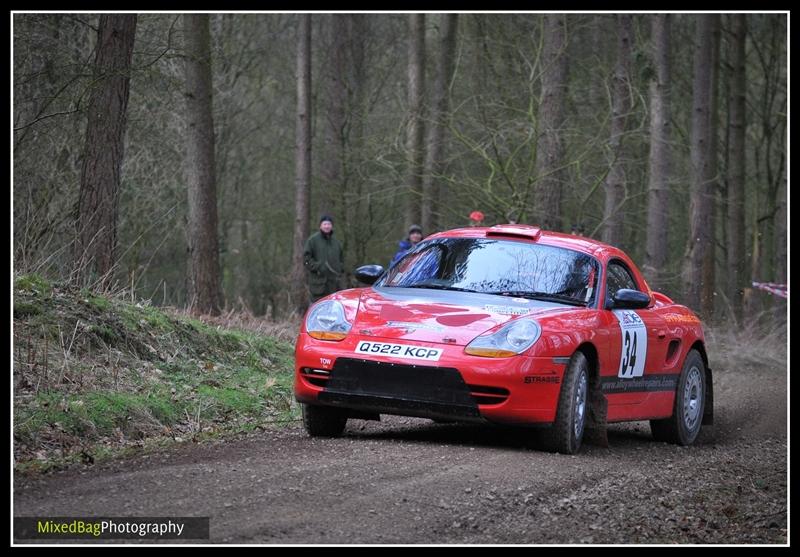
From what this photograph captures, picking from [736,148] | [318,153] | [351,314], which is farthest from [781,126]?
[351,314]

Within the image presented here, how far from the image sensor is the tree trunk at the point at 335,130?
101 ft

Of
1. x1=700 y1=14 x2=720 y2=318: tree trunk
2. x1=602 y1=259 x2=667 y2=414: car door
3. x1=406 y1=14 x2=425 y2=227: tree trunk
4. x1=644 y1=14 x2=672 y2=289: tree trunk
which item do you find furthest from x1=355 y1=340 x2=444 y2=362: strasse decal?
x1=406 y1=14 x2=425 y2=227: tree trunk

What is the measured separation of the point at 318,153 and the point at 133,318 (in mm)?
20366

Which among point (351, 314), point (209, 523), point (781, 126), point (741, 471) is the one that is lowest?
point (741, 471)

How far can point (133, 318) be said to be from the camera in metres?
11.7

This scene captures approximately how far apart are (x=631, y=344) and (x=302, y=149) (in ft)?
62.9

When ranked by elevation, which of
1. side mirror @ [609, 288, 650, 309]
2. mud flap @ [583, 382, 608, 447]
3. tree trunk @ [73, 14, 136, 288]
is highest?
tree trunk @ [73, 14, 136, 288]

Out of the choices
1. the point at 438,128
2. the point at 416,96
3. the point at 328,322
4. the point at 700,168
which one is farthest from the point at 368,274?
the point at 416,96

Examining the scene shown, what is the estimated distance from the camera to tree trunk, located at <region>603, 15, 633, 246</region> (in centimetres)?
2250

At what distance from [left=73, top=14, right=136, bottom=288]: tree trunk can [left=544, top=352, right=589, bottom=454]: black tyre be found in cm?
702

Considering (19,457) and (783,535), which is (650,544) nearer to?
(783,535)

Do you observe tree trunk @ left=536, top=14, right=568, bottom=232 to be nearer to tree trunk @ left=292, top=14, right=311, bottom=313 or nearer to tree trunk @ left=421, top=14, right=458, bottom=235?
tree trunk @ left=421, top=14, right=458, bottom=235

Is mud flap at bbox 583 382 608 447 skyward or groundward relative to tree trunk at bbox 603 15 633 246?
groundward

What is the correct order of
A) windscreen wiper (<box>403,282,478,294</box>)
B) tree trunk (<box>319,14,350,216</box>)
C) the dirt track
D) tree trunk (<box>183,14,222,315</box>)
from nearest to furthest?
the dirt track, windscreen wiper (<box>403,282,478,294</box>), tree trunk (<box>183,14,222,315</box>), tree trunk (<box>319,14,350,216</box>)
